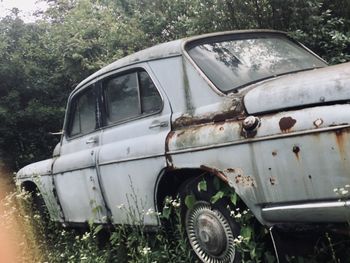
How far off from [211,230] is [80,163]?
1.97 metres

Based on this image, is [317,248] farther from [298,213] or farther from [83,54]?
[83,54]

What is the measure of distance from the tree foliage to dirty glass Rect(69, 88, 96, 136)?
333cm

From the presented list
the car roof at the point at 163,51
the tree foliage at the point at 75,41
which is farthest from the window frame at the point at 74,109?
the tree foliage at the point at 75,41

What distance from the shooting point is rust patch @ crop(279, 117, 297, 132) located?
2699 mm

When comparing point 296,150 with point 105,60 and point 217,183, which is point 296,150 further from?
point 105,60

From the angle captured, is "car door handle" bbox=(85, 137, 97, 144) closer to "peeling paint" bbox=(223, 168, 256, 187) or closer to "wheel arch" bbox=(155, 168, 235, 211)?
"wheel arch" bbox=(155, 168, 235, 211)

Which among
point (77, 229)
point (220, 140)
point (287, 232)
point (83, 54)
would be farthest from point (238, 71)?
point (83, 54)

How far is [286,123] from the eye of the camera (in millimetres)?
2727

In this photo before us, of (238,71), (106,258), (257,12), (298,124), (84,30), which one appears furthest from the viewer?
(84,30)

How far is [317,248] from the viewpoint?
314cm

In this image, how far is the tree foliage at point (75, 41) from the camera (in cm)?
762

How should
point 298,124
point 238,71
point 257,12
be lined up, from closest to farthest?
point 298,124 < point 238,71 < point 257,12

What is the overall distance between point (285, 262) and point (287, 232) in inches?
7.7

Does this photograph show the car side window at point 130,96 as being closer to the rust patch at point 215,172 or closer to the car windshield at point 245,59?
the car windshield at point 245,59
